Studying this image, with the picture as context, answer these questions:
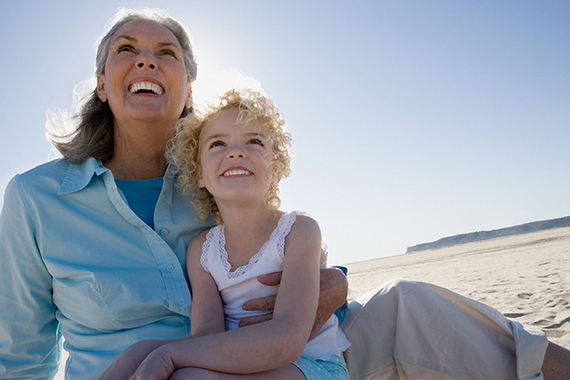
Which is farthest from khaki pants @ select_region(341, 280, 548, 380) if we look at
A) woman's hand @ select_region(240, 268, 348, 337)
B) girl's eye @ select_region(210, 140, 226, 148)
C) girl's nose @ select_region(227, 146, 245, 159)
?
girl's eye @ select_region(210, 140, 226, 148)

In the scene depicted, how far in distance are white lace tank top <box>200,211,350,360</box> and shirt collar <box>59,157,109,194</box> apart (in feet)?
2.67

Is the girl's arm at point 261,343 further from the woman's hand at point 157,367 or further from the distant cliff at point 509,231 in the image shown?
the distant cliff at point 509,231

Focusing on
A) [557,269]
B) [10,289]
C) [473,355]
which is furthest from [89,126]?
[557,269]

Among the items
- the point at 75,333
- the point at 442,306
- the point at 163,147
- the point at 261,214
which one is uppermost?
the point at 163,147

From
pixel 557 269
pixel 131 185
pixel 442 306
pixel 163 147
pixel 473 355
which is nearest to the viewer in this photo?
pixel 473 355

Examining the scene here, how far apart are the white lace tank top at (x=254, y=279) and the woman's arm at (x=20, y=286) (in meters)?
0.95

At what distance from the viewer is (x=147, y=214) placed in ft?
8.49

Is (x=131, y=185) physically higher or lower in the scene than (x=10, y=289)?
higher

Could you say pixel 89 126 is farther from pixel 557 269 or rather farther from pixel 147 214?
pixel 557 269

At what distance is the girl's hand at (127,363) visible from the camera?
1526 mm

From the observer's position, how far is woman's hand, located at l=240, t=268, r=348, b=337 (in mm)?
2080

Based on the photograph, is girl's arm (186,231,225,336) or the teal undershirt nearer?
girl's arm (186,231,225,336)

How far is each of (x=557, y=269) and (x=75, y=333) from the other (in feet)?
29.7

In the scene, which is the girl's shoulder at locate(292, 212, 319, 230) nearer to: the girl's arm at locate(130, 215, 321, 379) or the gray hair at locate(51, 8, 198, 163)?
the girl's arm at locate(130, 215, 321, 379)
